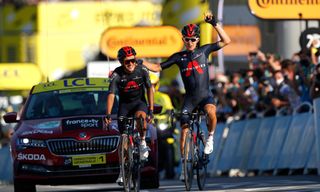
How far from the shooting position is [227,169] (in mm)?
28781

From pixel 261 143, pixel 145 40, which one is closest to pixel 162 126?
pixel 261 143

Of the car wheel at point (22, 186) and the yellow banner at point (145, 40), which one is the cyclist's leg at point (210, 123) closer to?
the car wheel at point (22, 186)

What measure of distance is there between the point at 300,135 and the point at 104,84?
3.84 metres

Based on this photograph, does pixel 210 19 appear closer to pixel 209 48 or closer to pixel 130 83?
pixel 209 48

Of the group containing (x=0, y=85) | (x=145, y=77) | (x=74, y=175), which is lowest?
(x=0, y=85)

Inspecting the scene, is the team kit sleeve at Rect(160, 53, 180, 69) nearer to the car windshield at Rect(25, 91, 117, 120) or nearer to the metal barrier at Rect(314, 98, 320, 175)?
the car windshield at Rect(25, 91, 117, 120)

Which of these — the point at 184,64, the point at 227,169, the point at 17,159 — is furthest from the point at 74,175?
the point at 227,169

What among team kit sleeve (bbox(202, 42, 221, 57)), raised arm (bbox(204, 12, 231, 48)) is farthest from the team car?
raised arm (bbox(204, 12, 231, 48))

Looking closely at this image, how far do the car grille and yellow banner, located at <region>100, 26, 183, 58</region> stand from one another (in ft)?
60.2

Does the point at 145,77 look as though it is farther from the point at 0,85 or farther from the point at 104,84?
the point at 0,85

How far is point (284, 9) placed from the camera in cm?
2725

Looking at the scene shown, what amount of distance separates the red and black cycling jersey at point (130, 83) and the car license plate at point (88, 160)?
1466 mm

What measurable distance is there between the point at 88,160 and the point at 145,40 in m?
19.0

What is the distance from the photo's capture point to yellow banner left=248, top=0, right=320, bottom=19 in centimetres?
2709
